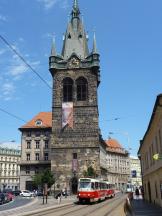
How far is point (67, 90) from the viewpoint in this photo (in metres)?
76.2

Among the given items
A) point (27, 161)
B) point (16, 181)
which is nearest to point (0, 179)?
point (16, 181)

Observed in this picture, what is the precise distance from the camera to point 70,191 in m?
69.4

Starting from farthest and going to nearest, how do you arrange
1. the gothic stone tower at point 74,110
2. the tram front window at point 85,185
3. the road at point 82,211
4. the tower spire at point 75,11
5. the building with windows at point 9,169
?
the building with windows at point 9,169
the tower spire at point 75,11
the gothic stone tower at point 74,110
the tram front window at point 85,185
the road at point 82,211

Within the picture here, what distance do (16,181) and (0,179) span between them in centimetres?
1054

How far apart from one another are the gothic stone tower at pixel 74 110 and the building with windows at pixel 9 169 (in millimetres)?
63205

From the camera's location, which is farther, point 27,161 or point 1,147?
point 1,147

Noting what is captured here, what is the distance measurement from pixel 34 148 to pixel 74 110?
81.1 feet

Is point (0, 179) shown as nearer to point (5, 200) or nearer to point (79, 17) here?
point (79, 17)

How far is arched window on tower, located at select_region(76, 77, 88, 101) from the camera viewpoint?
2967 inches

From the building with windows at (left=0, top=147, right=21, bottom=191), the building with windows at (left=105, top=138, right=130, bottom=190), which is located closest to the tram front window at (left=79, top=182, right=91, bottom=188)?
the building with windows at (left=105, top=138, right=130, bottom=190)

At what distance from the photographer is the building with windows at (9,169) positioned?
130750 millimetres

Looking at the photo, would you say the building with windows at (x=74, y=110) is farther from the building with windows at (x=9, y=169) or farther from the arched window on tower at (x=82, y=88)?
the building with windows at (x=9, y=169)

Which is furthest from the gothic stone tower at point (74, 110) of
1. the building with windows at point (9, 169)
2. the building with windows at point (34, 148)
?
the building with windows at point (9, 169)

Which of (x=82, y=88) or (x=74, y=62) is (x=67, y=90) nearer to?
(x=82, y=88)
